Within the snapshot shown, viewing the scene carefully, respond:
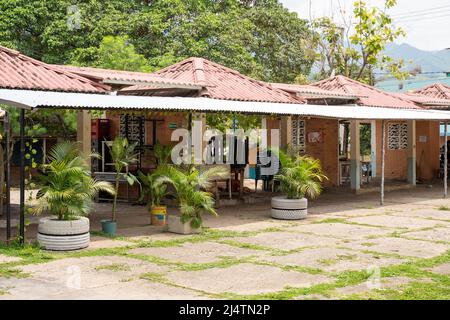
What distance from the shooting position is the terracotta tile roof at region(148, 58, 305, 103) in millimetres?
15337

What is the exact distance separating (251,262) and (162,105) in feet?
12.6

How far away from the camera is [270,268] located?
26.8ft

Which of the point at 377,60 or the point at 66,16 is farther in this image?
the point at 377,60

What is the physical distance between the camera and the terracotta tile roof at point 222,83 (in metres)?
15.3

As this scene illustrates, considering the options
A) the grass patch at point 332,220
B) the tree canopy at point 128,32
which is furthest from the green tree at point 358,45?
the grass patch at point 332,220

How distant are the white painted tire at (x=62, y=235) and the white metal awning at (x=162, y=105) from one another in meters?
1.66

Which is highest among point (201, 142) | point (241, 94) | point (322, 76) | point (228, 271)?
point (322, 76)

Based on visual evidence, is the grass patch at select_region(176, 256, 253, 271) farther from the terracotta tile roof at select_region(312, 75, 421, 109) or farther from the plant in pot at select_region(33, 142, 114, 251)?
the terracotta tile roof at select_region(312, 75, 421, 109)

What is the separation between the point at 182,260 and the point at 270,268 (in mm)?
1216

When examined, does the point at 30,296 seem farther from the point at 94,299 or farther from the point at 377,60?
the point at 377,60

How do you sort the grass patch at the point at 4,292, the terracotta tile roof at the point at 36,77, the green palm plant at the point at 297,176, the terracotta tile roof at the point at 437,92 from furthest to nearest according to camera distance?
the terracotta tile roof at the point at 437,92 → the green palm plant at the point at 297,176 → the terracotta tile roof at the point at 36,77 → the grass patch at the point at 4,292

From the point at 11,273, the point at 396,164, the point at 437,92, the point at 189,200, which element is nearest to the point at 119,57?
the point at 396,164

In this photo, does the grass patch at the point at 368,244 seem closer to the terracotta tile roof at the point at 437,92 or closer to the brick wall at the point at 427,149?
the brick wall at the point at 427,149
